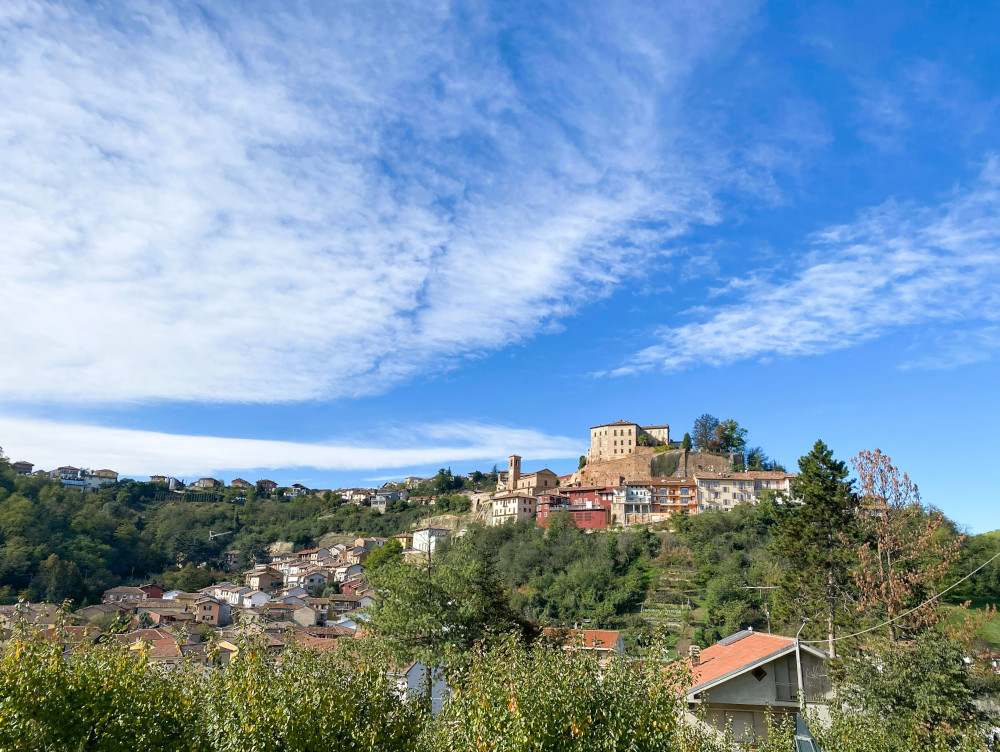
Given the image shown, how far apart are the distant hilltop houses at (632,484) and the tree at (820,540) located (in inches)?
1663

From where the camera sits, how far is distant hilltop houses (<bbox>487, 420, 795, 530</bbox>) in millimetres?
83625

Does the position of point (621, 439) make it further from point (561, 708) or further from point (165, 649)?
point (561, 708)

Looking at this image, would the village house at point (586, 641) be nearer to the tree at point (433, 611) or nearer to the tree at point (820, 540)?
the tree at point (433, 611)

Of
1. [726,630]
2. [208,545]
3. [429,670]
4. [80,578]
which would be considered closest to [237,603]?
[80,578]

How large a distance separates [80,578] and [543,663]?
92088 millimetres

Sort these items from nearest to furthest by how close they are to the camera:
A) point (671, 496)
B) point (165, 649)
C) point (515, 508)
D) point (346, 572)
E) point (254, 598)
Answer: point (165, 649), point (254, 598), point (671, 496), point (346, 572), point (515, 508)

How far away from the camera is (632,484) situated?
86375mm

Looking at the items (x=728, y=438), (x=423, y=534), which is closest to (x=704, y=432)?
Answer: (x=728, y=438)

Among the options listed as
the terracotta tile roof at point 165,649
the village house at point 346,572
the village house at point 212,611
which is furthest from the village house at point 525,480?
the terracotta tile roof at point 165,649

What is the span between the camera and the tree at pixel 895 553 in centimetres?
2277

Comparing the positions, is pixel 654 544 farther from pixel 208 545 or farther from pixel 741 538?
pixel 208 545

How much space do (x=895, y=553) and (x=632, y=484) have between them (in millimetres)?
62281

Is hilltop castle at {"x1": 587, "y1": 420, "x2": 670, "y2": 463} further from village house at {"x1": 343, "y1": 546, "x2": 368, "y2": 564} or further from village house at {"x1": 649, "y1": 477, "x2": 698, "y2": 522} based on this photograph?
village house at {"x1": 343, "y1": 546, "x2": 368, "y2": 564}

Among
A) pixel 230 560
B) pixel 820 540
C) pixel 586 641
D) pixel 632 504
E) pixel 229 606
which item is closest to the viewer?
pixel 586 641
